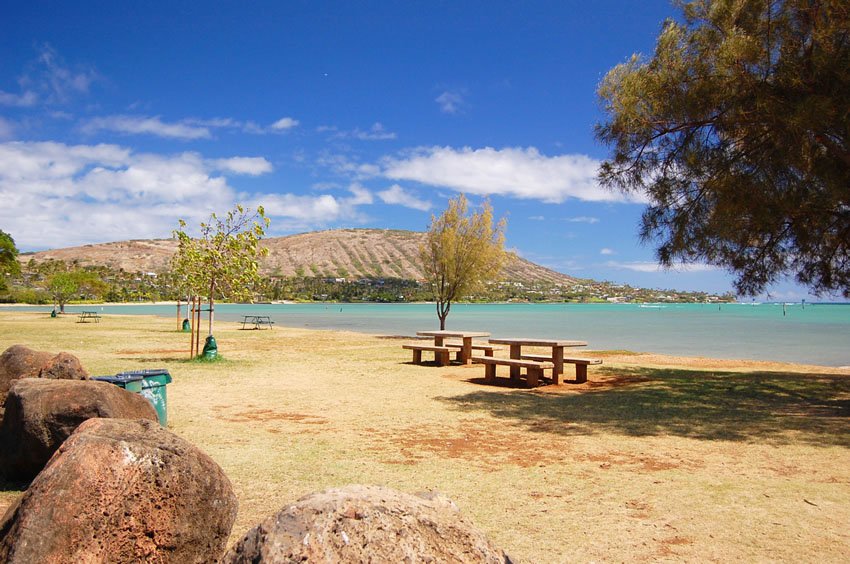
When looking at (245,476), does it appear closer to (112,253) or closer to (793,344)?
(793,344)

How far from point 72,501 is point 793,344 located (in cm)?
3719

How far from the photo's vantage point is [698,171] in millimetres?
10688

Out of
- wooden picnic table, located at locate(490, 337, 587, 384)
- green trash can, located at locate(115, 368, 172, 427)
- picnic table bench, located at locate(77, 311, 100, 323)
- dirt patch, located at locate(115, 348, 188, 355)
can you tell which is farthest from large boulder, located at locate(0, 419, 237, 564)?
picnic table bench, located at locate(77, 311, 100, 323)

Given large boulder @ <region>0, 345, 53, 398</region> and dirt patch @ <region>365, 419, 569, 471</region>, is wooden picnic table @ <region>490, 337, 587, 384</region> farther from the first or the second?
large boulder @ <region>0, 345, 53, 398</region>

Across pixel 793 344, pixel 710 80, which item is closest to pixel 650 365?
pixel 710 80

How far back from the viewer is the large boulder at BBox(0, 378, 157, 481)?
524 cm

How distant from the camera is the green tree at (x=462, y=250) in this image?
30.9 m

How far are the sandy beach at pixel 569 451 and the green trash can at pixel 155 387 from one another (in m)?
0.44

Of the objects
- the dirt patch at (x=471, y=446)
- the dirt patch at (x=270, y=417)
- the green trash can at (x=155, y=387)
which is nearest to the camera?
the dirt patch at (x=471, y=446)

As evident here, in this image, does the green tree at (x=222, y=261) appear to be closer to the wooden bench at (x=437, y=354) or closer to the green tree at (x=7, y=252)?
the wooden bench at (x=437, y=354)

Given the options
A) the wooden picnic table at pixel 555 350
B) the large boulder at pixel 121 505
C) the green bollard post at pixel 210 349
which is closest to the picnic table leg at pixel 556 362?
the wooden picnic table at pixel 555 350

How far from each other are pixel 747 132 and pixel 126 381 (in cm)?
963

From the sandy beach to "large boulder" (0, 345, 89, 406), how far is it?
1.57m

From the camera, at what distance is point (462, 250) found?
31.1 metres
